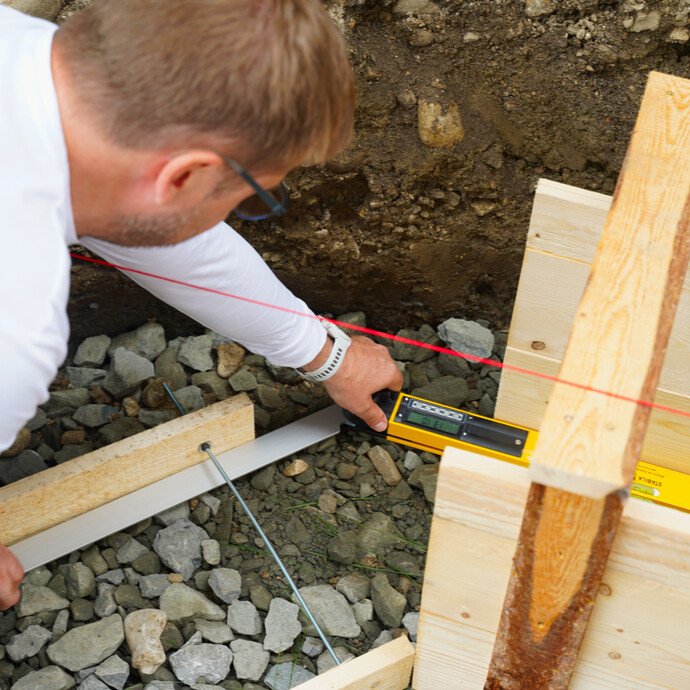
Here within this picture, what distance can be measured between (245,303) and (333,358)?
29 cm

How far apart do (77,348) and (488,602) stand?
165 centimetres

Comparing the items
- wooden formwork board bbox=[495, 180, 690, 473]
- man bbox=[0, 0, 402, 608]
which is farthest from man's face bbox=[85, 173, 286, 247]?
wooden formwork board bbox=[495, 180, 690, 473]

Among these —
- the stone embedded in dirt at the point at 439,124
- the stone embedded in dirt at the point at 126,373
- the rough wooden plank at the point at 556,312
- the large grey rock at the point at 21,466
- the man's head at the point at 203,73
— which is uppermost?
the man's head at the point at 203,73

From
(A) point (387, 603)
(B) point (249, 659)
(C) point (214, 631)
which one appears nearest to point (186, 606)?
(C) point (214, 631)

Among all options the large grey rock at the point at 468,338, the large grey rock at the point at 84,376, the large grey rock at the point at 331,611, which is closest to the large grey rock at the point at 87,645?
the large grey rock at the point at 331,611

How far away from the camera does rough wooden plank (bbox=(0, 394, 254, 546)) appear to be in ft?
5.58

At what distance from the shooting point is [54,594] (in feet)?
5.58

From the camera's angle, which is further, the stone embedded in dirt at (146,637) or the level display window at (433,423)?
the level display window at (433,423)

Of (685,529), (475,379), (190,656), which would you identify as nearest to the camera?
(685,529)

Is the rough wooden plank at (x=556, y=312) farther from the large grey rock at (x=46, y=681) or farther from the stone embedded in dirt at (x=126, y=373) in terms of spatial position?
the large grey rock at (x=46, y=681)

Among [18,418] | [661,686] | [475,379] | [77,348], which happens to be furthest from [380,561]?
[77,348]

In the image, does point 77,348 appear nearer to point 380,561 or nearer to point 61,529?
point 61,529

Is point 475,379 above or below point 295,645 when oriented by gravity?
above

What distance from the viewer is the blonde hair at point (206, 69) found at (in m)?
1.04
